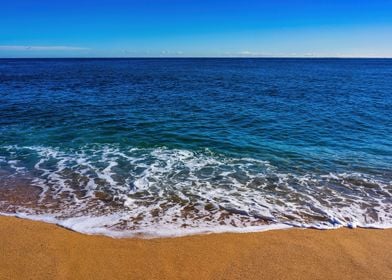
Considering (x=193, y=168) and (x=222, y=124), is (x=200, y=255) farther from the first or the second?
(x=222, y=124)

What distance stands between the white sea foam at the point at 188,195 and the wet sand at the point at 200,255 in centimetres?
52

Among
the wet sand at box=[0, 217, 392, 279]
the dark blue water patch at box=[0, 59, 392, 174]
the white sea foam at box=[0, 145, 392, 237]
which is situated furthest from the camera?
the dark blue water patch at box=[0, 59, 392, 174]

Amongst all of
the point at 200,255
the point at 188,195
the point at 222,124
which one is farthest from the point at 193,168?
the point at 222,124

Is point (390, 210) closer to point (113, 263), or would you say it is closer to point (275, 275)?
point (275, 275)

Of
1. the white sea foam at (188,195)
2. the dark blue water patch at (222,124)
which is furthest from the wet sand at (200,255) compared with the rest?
the dark blue water patch at (222,124)

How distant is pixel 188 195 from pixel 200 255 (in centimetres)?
349

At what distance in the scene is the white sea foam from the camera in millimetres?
8719

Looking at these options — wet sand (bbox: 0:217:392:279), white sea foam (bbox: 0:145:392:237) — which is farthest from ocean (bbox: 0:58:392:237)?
wet sand (bbox: 0:217:392:279)

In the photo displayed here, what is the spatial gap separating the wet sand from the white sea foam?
1.72 ft

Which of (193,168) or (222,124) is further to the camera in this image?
(222,124)

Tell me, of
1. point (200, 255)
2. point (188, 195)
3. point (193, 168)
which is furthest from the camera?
point (193, 168)

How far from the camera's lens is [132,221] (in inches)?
344

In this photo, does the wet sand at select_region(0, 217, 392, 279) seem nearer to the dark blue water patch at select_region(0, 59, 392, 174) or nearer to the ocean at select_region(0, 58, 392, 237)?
the ocean at select_region(0, 58, 392, 237)

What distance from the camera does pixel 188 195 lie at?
10484 millimetres
